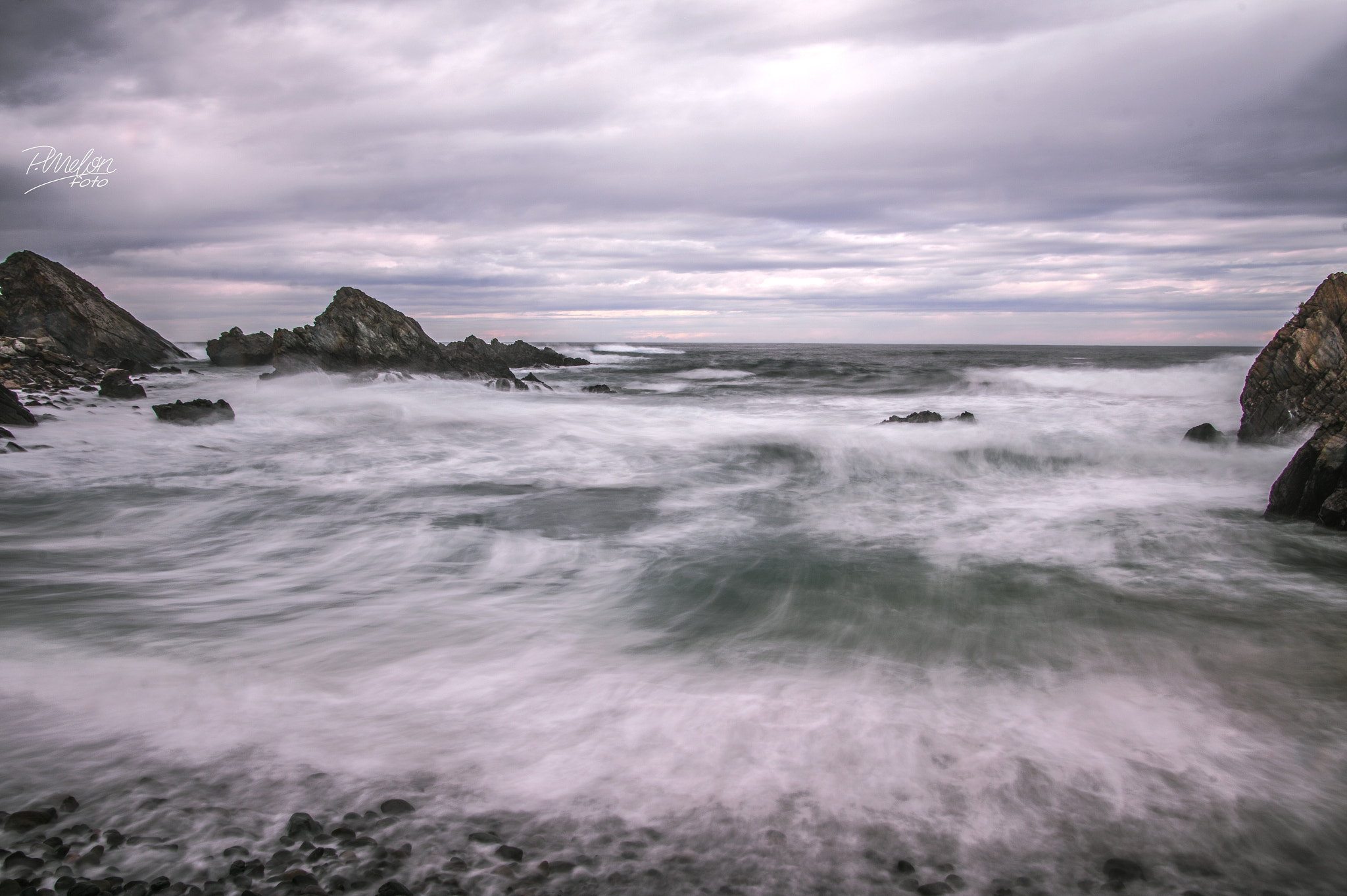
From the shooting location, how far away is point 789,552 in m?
6.34

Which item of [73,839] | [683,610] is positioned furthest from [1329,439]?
[73,839]

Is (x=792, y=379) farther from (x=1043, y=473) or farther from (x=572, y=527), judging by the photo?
(x=572, y=527)

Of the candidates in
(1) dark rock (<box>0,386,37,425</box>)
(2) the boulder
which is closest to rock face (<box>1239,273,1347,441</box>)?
(2) the boulder

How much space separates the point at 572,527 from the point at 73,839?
5.06 meters

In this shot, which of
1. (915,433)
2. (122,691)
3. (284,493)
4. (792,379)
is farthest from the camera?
(792,379)

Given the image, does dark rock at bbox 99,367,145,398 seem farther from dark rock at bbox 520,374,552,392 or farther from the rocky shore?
the rocky shore

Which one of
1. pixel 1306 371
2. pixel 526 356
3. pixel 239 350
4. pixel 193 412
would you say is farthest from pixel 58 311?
pixel 1306 371

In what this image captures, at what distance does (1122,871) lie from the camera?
2.23 metres

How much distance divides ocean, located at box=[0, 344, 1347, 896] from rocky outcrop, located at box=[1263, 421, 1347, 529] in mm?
386

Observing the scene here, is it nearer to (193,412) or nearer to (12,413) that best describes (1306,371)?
(193,412)

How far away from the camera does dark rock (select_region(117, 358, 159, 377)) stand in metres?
21.7

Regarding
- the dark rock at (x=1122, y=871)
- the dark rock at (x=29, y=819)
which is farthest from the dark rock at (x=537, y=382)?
the dark rock at (x=1122, y=871)

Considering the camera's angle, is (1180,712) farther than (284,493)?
No

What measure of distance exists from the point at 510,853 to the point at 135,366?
27461 millimetres
